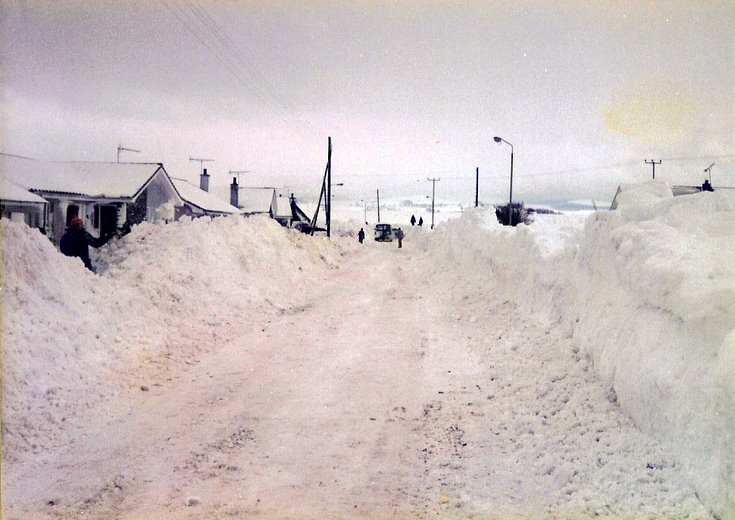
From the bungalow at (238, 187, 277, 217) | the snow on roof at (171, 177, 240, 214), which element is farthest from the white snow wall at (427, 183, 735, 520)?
the bungalow at (238, 187, 277, 217)

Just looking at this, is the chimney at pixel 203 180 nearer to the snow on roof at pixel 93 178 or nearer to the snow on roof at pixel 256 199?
the snow on roof at pixel 256 199

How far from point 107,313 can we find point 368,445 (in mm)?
5607

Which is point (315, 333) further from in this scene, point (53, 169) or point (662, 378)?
point (53, 169)

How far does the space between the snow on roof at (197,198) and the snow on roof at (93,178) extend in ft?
23.3

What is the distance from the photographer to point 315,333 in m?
9.41

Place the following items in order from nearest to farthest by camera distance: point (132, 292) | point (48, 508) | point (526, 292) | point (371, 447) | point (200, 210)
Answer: point (48, 508) → point (371, 447) → point (132, 292) → point (526, 292) → point (200, 210)

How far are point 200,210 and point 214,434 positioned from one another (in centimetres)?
3683

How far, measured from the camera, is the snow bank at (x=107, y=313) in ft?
17.7

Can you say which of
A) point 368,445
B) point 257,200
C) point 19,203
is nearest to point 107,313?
point 19,203

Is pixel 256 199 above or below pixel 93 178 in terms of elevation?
above

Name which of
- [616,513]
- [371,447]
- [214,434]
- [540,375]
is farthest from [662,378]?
[214,434]

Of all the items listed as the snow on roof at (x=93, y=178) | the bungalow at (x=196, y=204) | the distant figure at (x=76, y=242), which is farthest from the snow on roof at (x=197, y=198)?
the distant figure at (x=76, y=242)

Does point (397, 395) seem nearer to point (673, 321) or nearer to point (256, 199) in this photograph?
point (673, 321)

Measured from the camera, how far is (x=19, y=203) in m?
9.68
